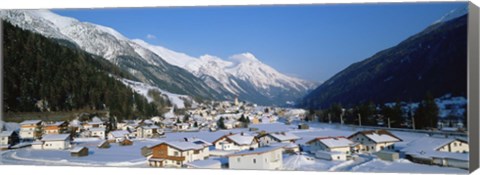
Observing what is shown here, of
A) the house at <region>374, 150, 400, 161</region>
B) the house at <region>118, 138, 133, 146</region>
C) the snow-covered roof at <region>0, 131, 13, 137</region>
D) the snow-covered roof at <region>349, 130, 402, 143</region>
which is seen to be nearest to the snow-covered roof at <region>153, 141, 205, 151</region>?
the house at <region>118, 138, 133, 146</region>

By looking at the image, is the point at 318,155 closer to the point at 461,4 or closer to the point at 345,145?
the point at 345,145

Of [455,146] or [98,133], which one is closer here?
[455,146]

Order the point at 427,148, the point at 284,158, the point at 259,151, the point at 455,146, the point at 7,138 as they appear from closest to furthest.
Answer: the point at 455,146 < the point at 427,148 < the point at 259,151 < the point at 284,158 < the point at 7,138

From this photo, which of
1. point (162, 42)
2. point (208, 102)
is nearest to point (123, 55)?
point (162, 42)

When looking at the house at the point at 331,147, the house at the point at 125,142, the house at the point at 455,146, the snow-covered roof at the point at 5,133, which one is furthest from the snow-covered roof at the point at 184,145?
the house at the point at 455,146

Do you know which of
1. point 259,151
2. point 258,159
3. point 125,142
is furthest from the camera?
point 125,142

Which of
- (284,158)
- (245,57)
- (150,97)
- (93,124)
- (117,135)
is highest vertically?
(245,57)

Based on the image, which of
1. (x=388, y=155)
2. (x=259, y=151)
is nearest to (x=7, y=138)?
(x=259, y=151)

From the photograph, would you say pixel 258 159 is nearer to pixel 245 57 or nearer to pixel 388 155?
pixel 245 57
